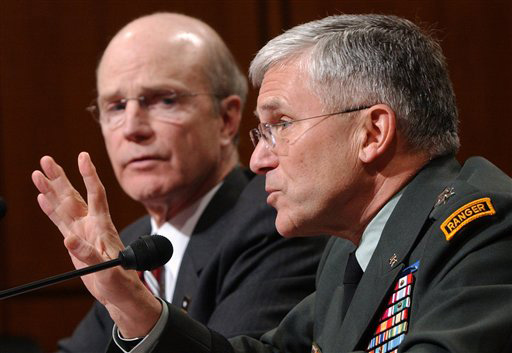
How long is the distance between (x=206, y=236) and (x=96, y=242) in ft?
2.74

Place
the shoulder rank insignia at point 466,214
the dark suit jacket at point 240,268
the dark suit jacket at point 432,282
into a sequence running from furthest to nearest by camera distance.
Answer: the dark suit jacket at point 240,268 < the shoulder rank insignia at point 466,214 < the dark suit jacket at point 432,282

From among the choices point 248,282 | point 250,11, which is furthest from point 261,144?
point 250,11

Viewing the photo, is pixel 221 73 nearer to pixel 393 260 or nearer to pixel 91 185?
pixel 91 185

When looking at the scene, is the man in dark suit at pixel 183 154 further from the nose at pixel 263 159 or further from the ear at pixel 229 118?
the nose at pixel 263 159

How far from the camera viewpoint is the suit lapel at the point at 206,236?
2760mm

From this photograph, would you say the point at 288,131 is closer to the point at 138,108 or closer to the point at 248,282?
the point at 248,282

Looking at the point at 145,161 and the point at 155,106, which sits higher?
the point at 155,106

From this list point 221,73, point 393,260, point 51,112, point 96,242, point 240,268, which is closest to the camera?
point 393,260

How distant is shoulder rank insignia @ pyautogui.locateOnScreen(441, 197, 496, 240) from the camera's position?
1.68 metres

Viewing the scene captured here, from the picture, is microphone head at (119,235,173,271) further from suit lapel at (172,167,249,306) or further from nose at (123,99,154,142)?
nose at (123,99,154,142)

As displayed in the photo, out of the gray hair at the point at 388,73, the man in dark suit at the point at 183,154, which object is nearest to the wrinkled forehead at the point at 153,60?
the man in dark suit at the point at 183,154

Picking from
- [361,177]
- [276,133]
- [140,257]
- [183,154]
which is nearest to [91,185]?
[140,257]

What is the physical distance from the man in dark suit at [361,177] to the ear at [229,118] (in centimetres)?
94

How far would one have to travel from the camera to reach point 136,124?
292cm
